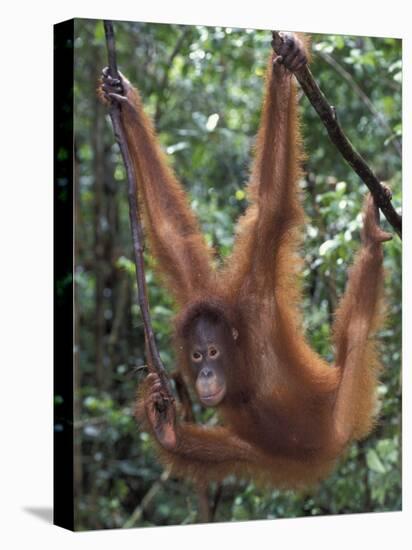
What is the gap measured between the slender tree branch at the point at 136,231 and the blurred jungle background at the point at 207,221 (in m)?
0.41

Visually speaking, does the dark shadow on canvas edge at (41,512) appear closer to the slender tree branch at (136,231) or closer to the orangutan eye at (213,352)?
the slender tree branch at (136,231)

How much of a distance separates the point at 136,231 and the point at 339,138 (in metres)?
1.00

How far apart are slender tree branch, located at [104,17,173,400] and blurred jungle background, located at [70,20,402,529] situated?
1.36 feet

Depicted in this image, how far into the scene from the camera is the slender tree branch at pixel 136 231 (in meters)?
4.91

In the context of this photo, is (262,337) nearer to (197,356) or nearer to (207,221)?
(197,356)

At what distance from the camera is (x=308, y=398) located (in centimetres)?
560

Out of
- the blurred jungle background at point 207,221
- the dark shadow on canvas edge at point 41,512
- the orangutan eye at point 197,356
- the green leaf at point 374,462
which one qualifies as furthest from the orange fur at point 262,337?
the dark shadow on canvas edge at point 41,512

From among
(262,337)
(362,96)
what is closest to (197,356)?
(262,337)

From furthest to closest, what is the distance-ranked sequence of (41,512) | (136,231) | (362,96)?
(362,96) < (41,512) < (136,231)

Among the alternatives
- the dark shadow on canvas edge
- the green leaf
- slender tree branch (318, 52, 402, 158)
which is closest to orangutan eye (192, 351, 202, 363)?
the dark shadow on canvas edge

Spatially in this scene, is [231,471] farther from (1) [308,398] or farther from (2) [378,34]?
(2) [378,34]

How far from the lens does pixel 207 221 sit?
649cm
